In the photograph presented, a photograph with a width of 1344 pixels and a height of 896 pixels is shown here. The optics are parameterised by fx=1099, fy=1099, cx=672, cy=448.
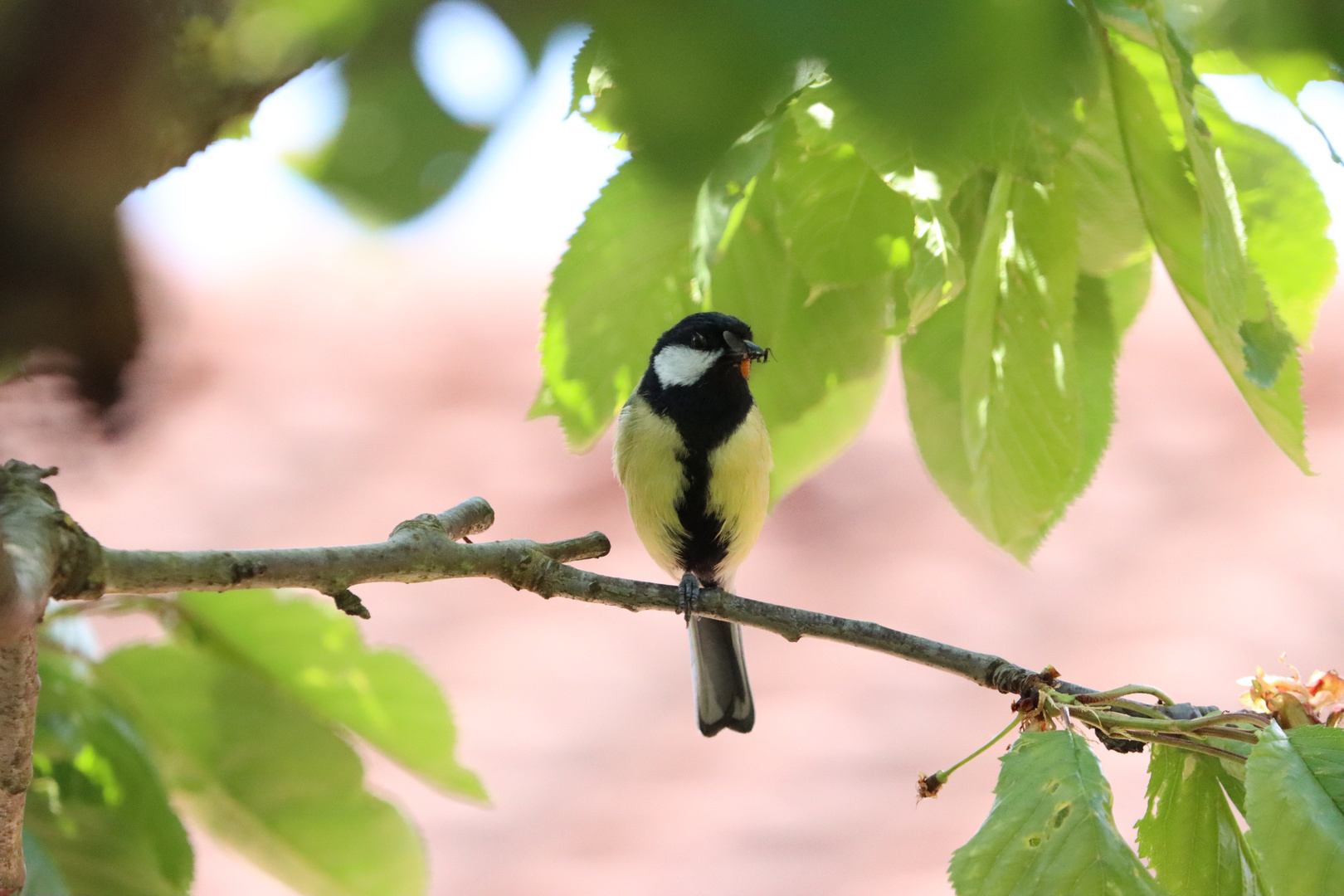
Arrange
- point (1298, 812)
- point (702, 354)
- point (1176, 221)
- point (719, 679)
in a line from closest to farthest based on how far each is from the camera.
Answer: point (1298, 812), point (1176, 221), point (702, 354), point (719, 679)

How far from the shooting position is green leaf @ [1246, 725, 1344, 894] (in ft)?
1.72

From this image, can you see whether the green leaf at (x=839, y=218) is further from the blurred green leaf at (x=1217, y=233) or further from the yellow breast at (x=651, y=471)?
the yellow breast at (x=651, y=471)

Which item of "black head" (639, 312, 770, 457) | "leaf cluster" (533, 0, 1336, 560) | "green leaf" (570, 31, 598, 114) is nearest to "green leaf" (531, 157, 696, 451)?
"leaf cluster" (533, 0, 1336, 560)

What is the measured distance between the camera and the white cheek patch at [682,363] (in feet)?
5.08

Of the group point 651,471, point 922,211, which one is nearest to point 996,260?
point 922,211

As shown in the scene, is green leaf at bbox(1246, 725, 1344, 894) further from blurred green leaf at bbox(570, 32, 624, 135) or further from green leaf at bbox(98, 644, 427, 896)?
green leaf at bbox(98, 644, 427, 896)

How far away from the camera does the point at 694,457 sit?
160 centimetres

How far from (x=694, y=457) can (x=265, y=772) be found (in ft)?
2.70

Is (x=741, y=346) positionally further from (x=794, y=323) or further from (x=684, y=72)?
(x=684, y=72)

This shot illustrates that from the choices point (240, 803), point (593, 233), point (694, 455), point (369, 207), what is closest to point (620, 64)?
point (369, 207)

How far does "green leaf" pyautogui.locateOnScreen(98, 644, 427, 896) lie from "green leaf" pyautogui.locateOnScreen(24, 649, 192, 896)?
6cm

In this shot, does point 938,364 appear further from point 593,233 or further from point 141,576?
point 141,576

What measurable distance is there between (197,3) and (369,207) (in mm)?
53

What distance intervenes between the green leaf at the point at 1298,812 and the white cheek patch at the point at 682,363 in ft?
3.22
